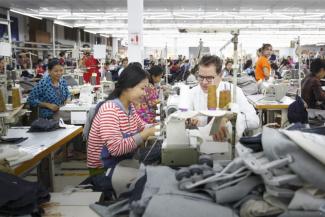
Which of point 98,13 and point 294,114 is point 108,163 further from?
point 98,13

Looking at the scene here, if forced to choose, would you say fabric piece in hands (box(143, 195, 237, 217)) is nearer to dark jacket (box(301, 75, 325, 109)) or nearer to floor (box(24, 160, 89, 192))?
floor (box(24, 160, 89, 192))

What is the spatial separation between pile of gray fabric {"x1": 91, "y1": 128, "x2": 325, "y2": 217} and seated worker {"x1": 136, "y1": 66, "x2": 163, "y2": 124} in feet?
9.65

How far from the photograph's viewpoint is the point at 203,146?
1.84m

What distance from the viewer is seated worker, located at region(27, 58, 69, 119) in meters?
4.57

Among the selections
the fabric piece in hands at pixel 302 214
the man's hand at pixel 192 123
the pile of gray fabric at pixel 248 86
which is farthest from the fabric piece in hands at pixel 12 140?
the pile of gray fabric at pixel 248 86

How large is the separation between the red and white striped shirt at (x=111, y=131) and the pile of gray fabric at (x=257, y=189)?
0.99 metres

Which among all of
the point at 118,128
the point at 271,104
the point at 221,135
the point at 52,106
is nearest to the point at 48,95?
the point at 52,106

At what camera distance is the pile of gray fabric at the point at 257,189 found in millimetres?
1024

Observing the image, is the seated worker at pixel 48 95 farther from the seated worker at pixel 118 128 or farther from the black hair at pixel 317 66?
the black hair at pixel 317 66

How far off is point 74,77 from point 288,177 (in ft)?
25.9

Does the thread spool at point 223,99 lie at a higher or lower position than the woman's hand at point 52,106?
higher

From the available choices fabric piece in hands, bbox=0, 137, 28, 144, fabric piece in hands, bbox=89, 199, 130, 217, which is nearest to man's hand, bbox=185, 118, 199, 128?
fabric piece in hands, bbox=89, 199, 130, 217

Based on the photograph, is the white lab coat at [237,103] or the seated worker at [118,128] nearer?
the seated worker at [118,128]

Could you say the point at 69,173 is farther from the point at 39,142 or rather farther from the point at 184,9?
the point at 184,9
